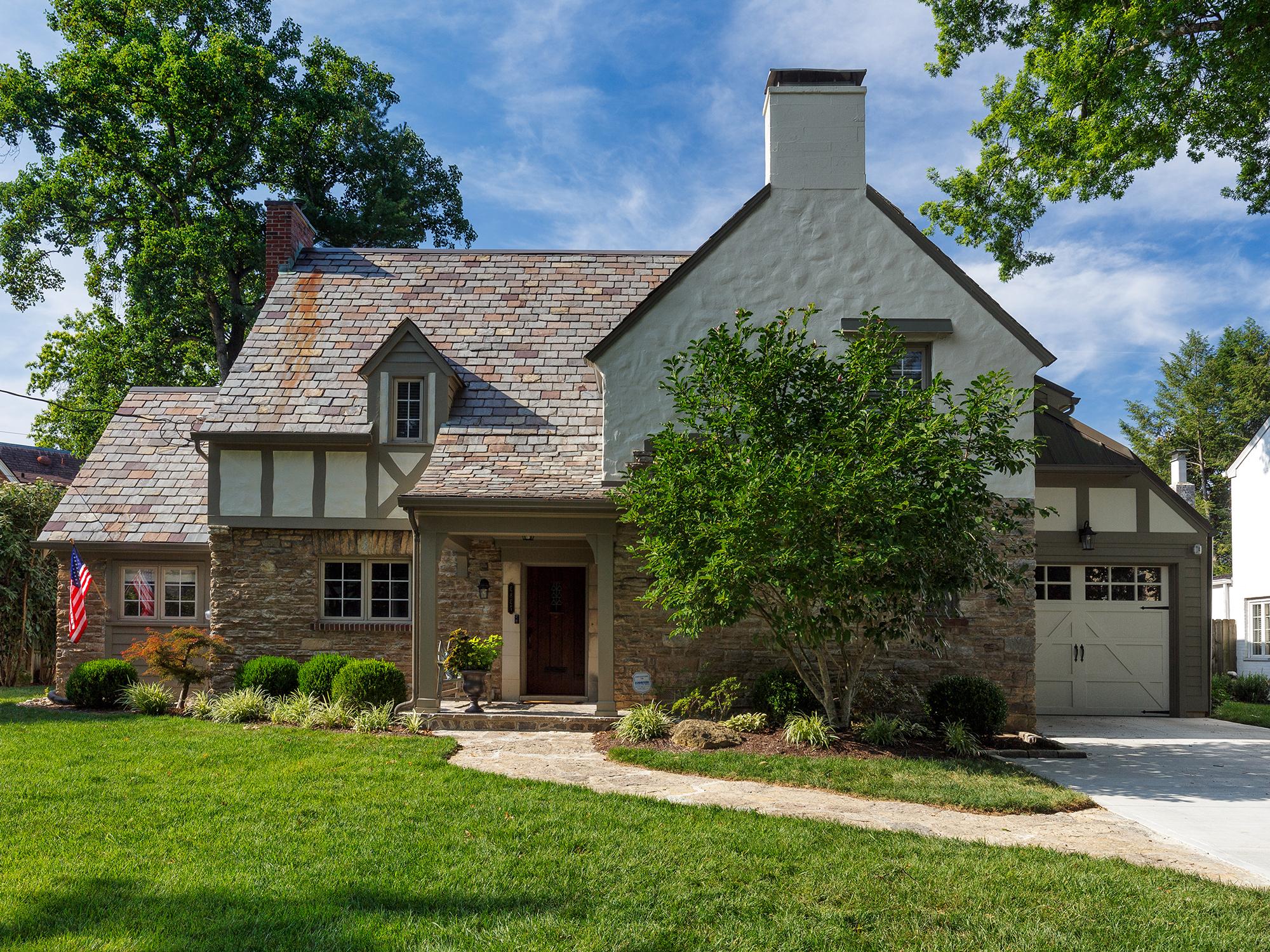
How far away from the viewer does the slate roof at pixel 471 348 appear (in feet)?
44.4

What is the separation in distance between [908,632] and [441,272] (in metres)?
10.6

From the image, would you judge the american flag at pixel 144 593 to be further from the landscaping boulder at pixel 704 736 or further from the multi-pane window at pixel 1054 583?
the multi-pane window at pixel 1054 583

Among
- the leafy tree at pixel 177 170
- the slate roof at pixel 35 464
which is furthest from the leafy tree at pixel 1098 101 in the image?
the slate roof at pixel 35 464

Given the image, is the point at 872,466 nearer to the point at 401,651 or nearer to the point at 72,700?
the point at 401,651

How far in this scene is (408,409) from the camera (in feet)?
47.2

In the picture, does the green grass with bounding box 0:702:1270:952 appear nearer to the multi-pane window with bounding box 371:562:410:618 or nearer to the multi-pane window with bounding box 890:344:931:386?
the multi-pane window with bounding box 371:562:410:618

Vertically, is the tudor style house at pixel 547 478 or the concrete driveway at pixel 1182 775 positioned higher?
the tudor style house at pixel 547 478

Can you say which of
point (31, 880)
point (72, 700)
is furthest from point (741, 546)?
point (72, 700)

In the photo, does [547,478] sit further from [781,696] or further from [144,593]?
[144,593]

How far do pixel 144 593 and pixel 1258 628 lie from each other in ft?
74.4

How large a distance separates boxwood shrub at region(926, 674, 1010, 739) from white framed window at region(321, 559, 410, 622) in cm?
804

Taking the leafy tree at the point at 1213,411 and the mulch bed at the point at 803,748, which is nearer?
the mulch bed at the point at 803,748

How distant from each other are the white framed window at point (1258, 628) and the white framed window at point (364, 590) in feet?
59.2

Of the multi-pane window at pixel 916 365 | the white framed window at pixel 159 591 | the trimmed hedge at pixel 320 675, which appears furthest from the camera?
the white framed window at pixel 159 591
